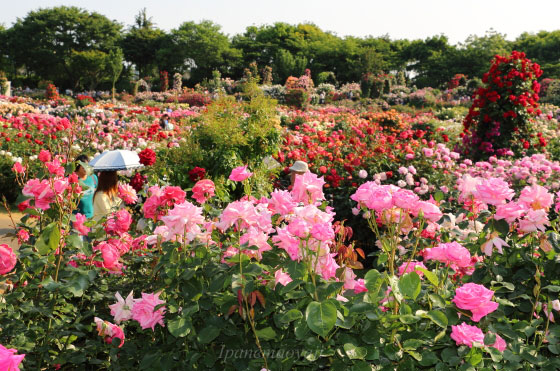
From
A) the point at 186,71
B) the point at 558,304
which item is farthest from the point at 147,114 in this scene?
the point at 186,71

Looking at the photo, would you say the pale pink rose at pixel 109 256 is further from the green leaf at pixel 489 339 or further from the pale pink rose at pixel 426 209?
the green leaf at pixel 489 339

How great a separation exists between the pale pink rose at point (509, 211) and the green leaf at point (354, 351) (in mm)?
869

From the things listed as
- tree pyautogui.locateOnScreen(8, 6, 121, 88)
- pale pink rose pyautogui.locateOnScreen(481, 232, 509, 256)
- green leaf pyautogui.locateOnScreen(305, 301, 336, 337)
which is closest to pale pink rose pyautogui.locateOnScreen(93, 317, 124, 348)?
green leaf pyautogui.locateOnScreen(305, 301, 336, 337)

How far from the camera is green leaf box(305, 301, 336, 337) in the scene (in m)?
1.40

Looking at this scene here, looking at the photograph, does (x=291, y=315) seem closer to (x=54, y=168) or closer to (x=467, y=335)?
(x=467, y=335)

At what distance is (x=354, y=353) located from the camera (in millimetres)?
1488

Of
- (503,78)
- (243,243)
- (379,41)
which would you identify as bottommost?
(243,243)

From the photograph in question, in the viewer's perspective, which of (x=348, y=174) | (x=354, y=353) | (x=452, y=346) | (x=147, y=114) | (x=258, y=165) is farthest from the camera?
(x=147, y=114)

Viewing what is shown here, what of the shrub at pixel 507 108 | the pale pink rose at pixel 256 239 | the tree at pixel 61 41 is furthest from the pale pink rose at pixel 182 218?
the tree at pixel 61 41

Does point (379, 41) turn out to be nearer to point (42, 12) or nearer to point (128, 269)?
point (42, 12)

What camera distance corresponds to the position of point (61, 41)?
5009 centimetres

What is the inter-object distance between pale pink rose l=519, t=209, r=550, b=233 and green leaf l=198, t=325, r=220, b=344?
1318mm

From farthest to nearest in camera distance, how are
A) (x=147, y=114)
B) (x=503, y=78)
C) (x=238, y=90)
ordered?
(x=238, y=90)
(x=147, y=114)
(x=503, y=78)

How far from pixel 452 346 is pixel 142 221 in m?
1.71
